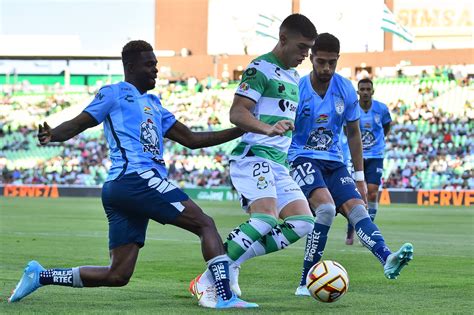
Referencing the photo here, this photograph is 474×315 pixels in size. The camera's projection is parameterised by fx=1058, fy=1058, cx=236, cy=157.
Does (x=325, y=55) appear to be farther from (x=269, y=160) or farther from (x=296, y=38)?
(x=269, y=160)

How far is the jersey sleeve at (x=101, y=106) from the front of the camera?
8289 millimetres

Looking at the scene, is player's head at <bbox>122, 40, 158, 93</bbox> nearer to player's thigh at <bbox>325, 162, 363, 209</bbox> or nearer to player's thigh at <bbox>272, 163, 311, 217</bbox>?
player's thigh at <bbox>272, 163, 311, 217</bbox>

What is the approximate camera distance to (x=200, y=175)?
47938 millimetres

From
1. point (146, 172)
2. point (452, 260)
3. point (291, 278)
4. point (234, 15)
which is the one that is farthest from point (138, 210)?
point (234, 15)

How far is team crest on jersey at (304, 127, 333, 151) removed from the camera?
33.6 ft

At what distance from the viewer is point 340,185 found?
10.2m

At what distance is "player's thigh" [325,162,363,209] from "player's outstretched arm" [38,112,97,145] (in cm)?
288

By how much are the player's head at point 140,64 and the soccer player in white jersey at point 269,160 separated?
2.42 ft

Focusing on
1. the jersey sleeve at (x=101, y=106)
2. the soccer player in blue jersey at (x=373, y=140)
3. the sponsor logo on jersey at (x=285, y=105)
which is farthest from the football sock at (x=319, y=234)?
the soccer player in blue jersey at (x=373, y=140)

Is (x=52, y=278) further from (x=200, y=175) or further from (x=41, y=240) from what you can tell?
(x=200, y=175)

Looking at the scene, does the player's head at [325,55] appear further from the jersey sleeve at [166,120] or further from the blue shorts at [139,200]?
the blue shorts at [139,200]

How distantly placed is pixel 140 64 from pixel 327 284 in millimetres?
2367

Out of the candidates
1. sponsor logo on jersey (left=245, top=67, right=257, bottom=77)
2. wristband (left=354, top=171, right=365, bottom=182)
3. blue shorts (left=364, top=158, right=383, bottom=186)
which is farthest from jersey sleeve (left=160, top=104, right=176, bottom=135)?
blue shorts (left=364, top=158, right=383, bottom=186)

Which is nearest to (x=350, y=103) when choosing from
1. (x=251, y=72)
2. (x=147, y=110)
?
(x=251, y=72)
